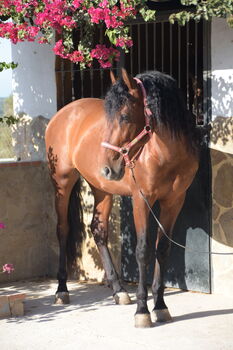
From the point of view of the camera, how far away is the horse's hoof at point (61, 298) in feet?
20.9

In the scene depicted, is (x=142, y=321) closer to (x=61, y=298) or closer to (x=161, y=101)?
(x=61, y=298)

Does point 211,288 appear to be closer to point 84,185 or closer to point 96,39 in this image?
point 84,185

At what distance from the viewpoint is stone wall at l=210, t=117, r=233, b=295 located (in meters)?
6.22

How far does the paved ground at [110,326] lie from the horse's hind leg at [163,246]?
0.53 feet

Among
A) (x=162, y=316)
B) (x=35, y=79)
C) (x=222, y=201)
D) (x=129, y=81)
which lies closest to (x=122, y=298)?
(x=162, y=316)

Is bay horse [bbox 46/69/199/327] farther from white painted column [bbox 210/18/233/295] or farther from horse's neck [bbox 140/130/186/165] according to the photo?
white painted column [bbox 210/18/233/295]

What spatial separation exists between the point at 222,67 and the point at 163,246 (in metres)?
1.62

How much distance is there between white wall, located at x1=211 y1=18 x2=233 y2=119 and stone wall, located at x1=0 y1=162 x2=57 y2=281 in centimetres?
216

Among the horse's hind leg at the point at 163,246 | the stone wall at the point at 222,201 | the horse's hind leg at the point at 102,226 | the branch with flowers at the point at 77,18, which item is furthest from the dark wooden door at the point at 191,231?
the branch with flowers at the point at 77,18

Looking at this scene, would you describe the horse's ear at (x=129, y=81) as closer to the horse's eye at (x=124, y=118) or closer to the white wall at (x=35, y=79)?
the horse's eye at (x=124, y=118)

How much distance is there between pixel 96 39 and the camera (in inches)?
307

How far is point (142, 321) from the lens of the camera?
5.49 metres

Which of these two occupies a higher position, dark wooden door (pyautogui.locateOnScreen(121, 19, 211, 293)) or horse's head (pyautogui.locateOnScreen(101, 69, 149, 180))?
horse's head (pyautogui.locateOnScreen(101, 69, 149, 180))

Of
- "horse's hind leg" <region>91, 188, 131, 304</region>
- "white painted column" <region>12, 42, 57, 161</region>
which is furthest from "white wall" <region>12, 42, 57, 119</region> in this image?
"horse's hind leg" <region>91, 188, 131, 304</region>
